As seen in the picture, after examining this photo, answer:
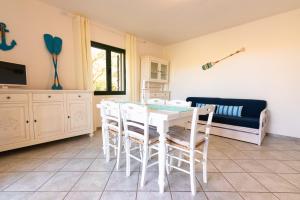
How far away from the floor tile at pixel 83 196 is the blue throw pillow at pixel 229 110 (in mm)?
3079

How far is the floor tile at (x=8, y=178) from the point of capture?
156cm

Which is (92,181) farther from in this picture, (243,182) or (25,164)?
(243,182)

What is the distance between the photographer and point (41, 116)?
7.81 feet

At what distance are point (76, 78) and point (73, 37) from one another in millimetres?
862

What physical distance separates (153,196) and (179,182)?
37cm

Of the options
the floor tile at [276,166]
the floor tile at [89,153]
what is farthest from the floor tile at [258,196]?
the floor tile at [89,153]

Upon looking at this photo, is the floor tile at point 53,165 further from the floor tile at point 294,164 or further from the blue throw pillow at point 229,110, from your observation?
the blue throw pillow at point 229,110

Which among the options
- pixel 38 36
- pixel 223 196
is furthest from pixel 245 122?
pixel 38 36

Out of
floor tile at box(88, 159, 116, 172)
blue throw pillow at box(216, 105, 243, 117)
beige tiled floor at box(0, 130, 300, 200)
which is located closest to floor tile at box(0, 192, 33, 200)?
beige tiled floor at box(0, 130, 300, 200)

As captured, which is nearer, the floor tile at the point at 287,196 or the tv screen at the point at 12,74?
the floor tile at the point at 287,196

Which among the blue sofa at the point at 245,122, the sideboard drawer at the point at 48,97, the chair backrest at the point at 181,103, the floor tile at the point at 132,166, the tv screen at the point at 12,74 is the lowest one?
the floor tile at the point at 132,166

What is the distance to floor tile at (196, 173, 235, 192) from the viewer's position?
5.03 ft

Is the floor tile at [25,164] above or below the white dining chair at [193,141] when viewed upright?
below

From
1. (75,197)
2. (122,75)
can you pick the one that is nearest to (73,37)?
(122,75)
